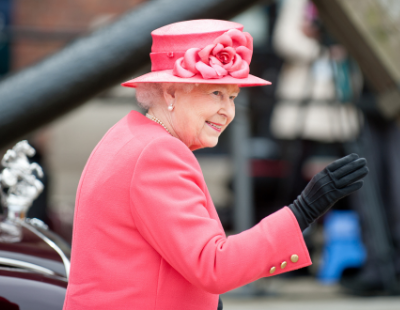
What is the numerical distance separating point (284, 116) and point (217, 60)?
3665 mm

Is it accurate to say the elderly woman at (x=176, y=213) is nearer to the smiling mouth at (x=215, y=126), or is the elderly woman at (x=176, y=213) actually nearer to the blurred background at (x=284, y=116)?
the smiling mouth at (x=215, y=126)

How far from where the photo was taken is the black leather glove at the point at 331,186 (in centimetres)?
131

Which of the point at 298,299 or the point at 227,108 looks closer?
the point at 227,108

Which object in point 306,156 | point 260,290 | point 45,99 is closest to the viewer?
point 45,99

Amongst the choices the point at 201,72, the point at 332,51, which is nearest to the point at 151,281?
the point at 201,72

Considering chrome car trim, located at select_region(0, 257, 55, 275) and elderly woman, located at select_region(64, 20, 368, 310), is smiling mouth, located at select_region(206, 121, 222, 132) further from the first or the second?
chrome car trim, located at select_region(0, 257, 55, 275)

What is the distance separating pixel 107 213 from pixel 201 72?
41 cm

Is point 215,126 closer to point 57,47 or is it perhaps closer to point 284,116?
point 284,116

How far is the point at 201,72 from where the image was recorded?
4.51ft

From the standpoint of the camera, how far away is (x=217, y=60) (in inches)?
55.4

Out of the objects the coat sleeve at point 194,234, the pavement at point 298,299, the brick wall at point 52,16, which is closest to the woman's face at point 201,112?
the coat sleeve at point 194,234

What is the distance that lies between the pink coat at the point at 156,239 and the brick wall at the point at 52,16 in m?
4.05

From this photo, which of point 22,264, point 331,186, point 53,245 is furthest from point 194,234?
point 53,245

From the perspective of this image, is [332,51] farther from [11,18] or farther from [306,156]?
[11,18]
